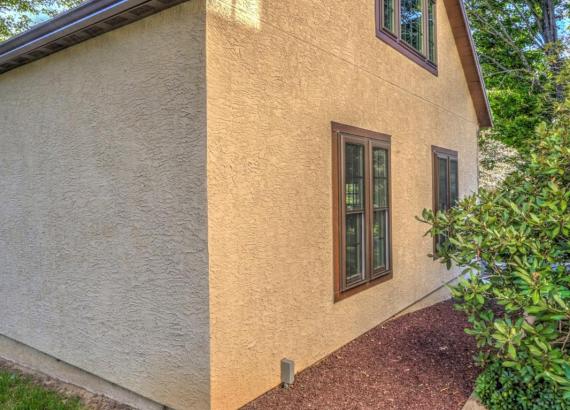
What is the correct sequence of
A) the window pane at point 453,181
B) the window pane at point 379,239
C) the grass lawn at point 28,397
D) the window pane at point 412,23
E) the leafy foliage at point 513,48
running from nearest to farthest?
the grass lawn at point 28,397 → the window pane at point 379,239 → the window pane at point 412,23 → the window pane at point 453,181 → the leafy foliage at point 513,48

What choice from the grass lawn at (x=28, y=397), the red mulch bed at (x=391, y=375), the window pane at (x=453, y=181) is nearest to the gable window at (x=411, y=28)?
the window pane at (x=453, y=181)

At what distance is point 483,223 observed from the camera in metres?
3.79

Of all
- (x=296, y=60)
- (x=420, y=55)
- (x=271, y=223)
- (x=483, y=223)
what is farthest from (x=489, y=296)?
(x=420, y=55)

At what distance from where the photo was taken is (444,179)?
28.3 feet

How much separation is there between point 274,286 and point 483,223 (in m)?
2.02

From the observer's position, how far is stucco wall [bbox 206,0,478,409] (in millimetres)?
3506

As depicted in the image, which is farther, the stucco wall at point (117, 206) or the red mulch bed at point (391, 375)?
the red mulch bed at point (391, 375)

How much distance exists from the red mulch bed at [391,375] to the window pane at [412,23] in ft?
15.8

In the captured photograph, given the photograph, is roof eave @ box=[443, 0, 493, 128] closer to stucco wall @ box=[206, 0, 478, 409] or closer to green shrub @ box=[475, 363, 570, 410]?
stucco wall @ box=[206, 0, 478, 409]

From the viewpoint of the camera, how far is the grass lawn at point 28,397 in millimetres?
4098

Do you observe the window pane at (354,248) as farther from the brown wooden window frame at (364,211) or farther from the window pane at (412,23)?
the window pane at (412,23)

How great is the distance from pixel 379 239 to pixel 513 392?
2729mm

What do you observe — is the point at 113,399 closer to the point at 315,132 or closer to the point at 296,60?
the point at 315,132

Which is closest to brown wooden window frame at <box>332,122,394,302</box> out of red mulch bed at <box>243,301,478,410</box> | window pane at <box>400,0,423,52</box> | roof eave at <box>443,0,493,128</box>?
red mulch bed at <box>243,301,478,410</box>
